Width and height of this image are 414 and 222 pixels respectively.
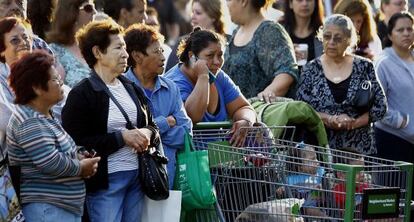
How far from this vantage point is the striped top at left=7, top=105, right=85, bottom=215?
662 cm

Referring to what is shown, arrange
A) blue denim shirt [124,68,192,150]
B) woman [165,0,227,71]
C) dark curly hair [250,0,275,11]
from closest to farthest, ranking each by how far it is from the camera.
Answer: blue denim shirt [124,68,192,150]
dark curly hair [250,0,275,11]
woman [165,0,227,71]

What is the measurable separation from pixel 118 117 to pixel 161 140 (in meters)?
0.54

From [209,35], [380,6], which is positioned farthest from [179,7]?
[209,35]

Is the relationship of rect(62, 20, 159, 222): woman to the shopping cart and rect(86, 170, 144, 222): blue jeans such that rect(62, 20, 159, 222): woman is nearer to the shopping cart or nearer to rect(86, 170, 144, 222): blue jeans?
rect(86, 170, 144, 222): blue jeans

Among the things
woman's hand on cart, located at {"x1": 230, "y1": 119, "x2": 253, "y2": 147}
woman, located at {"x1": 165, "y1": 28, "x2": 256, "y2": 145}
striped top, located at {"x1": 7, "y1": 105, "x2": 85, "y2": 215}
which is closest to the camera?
striped top, located at {"x1": 7, "y1": 105, "x2": 85, "y2": 215}

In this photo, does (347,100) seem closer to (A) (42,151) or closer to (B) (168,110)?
(B) (168,110)

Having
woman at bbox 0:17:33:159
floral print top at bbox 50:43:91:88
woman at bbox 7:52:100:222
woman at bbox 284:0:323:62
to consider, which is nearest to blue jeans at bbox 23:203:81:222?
woman at bbox 7:52:100:222

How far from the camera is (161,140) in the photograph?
762 centimetres

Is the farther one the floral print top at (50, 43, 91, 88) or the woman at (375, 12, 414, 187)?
the woman at (375, 12, 414, 187)

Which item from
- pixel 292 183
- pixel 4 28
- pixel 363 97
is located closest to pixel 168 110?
pixel 292 183

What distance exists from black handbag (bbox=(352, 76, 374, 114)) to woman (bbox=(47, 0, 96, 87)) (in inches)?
85.8

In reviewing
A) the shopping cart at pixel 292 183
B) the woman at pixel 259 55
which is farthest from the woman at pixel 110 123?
the woman at pixel 259 55

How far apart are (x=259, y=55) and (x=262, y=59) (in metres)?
0.04

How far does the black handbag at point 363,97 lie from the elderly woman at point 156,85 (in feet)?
6.57
